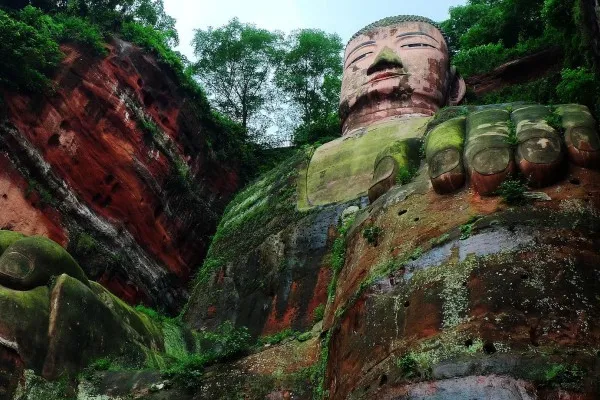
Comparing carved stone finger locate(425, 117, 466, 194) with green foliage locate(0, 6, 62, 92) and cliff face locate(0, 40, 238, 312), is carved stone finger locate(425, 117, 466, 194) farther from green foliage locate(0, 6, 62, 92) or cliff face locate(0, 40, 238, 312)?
green foliage locate(0, 6, 62, 92)

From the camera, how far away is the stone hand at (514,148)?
5.50m

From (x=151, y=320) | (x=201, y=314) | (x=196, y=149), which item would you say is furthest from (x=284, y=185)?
(x=196, y=149)

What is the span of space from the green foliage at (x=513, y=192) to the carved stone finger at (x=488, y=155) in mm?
77

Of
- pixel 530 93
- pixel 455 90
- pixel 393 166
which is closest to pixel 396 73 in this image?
pixel 455 90

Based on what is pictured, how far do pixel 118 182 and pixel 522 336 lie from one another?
9571 mm

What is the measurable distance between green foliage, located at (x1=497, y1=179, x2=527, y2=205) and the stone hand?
7 cm

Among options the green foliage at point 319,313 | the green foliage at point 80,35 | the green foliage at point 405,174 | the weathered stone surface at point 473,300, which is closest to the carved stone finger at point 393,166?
the green foliage at point 405,174

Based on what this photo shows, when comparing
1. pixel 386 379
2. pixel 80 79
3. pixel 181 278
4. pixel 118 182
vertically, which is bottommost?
pixel 386 379

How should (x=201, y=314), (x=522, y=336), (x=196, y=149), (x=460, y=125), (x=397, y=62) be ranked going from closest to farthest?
(x=522, y=336)
(x=460, y=125)
(x=201, y=314)
(x=397, y=62)
(x=196, y=149)

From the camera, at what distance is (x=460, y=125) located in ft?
20.9

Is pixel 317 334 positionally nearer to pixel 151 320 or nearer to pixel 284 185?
pixel 151 320

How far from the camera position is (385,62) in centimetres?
1259

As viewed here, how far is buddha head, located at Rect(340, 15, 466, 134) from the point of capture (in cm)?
1245

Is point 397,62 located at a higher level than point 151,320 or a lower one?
higher
